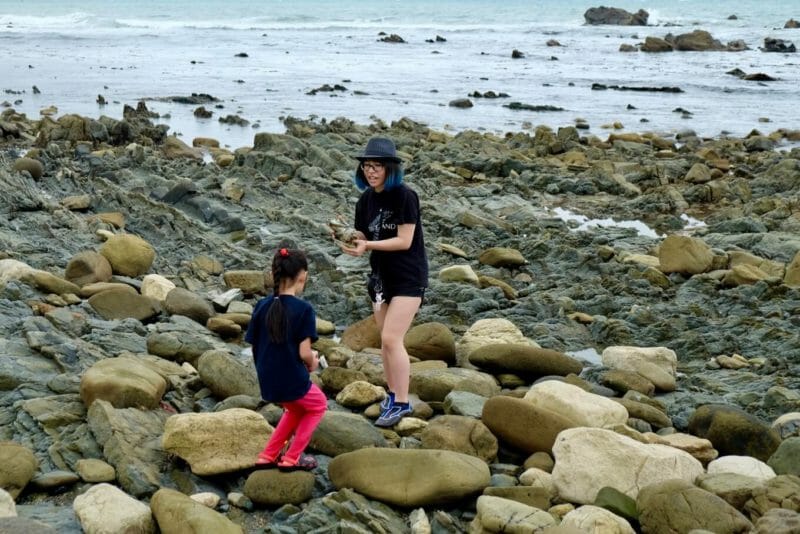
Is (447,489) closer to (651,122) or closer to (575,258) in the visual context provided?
(575,258)

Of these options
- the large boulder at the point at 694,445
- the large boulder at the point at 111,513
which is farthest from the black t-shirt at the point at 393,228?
the large boulder at the point at 111,513

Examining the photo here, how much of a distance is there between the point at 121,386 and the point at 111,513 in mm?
1344

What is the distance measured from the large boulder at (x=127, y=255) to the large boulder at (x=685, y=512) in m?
6.60

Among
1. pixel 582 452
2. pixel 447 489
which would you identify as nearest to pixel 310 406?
pixel 447 489

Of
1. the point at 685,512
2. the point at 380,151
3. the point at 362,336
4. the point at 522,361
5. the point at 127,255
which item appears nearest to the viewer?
the point at 685,512

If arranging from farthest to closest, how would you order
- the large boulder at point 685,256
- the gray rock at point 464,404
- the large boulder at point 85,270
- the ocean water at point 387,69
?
the ocean water at point 387,69 < the large boulder at point 685,256 < the large boulder at point 85,270 < the gray rock at point 464,404

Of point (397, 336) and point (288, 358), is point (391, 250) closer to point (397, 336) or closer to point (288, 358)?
point (397, 336)

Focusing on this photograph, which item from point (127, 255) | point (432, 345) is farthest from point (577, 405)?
point (127, 255)

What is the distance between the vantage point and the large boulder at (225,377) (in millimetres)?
6230

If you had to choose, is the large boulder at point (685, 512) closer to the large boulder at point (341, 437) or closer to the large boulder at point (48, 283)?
the large boulder at point (341, 437)

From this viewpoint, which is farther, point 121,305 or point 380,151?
point 121,305

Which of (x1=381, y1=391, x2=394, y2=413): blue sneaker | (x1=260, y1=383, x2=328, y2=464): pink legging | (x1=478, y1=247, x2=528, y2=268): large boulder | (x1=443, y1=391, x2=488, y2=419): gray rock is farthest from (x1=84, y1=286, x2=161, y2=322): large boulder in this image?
(x1=478, y1=247, x2=528, y2=268): large boulder

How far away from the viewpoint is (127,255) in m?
9.66

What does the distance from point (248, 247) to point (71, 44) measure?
45.7 meters
